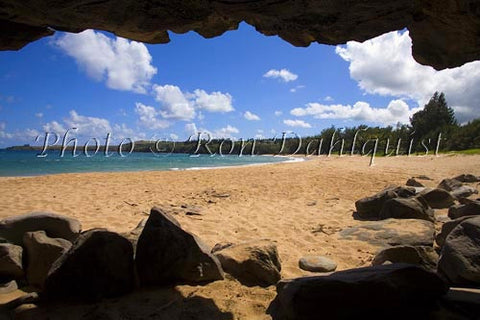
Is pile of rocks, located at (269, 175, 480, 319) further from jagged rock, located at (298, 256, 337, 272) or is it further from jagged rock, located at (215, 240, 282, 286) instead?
jagged rock, located at (298, 256, 337, 272)

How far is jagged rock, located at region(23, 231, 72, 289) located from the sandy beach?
1719mm

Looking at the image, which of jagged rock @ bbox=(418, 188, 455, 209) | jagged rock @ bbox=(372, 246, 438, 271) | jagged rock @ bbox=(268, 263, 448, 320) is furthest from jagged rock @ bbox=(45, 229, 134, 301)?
jagged rock @ bbox=(418, 188, 455, 209)

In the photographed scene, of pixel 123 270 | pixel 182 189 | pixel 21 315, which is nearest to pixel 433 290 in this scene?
pixel 123 270

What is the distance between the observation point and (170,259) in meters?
3.69

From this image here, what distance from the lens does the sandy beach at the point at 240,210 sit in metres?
4.29

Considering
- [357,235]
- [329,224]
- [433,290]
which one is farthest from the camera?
[329,224]

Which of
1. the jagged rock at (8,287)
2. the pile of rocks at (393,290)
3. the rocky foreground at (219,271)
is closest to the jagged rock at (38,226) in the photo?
the rocky foreground at (219,271)

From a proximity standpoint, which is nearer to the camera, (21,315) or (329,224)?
(21,315)

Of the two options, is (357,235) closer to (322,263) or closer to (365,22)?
(322,263)

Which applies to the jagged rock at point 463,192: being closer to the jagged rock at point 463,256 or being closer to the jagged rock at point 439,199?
the jagged rock at point 439,199

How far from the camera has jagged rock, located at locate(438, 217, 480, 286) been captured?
2943 millimetres

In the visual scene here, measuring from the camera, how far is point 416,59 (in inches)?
138

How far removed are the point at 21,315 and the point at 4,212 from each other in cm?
590

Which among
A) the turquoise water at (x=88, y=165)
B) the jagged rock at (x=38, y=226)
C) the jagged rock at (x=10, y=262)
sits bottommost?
the turquoise water at (x=88, y=165)
